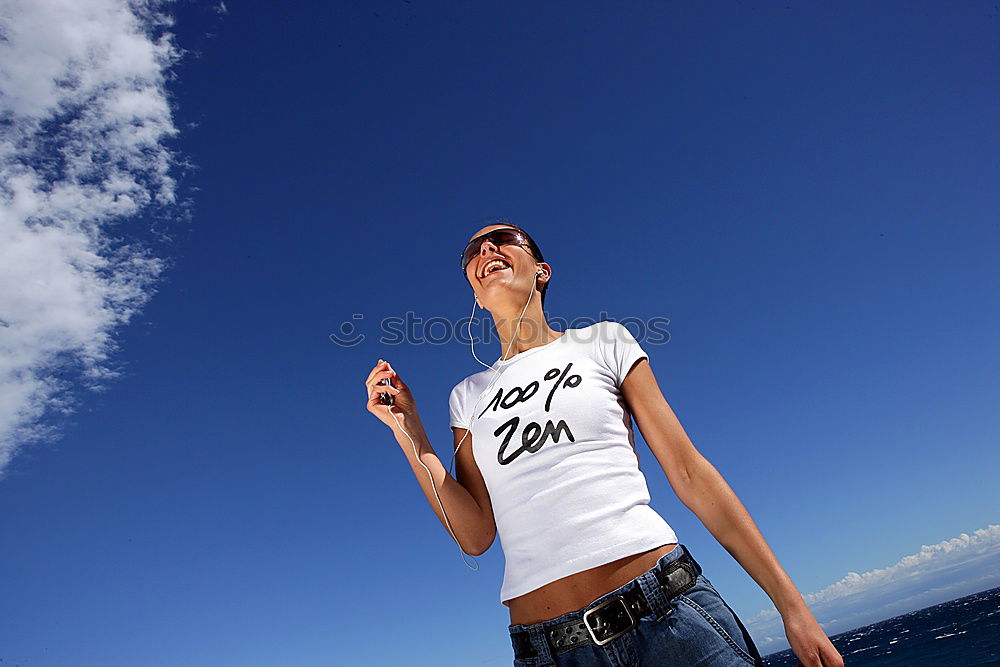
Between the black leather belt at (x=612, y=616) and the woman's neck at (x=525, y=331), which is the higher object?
the woman's neck at (x=525, y=331)

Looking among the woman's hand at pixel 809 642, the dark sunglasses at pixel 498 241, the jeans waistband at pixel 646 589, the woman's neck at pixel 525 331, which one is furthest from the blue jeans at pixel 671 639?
the dark sunglasses at pixel 498 241

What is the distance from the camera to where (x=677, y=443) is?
2.71 m

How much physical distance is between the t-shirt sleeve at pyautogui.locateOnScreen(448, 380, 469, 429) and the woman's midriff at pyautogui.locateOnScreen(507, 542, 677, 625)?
4.00ft

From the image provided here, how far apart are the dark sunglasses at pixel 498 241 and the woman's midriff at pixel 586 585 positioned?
2318mm

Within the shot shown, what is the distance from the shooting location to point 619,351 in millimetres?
3043

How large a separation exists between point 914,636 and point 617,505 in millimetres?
213524

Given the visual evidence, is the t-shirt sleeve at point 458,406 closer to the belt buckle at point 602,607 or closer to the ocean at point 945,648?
the belt buckle at point 602,607

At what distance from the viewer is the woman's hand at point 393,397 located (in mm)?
3244

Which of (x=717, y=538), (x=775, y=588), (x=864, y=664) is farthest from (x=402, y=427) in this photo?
(x=864, y=664)

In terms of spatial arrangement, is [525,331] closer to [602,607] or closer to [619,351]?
[619,351]

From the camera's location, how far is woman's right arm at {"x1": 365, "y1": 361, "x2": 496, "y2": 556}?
3.15 m

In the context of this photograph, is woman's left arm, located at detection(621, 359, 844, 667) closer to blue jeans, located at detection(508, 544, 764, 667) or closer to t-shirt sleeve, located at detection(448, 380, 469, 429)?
blue jeans, located at detection(508, 544, 764, 667)

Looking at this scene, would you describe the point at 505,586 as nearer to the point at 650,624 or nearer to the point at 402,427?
the point at 650,624

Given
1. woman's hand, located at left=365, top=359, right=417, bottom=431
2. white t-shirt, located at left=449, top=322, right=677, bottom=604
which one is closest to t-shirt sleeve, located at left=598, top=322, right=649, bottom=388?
white t-shirt, located at left=449, top=322, right=677, bottom=604
